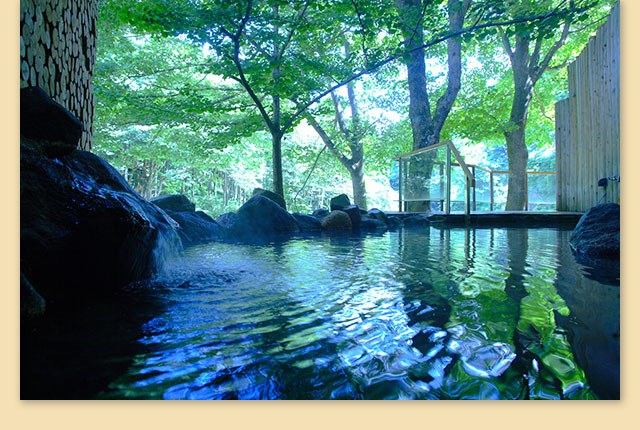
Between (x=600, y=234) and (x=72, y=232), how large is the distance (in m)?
4.61

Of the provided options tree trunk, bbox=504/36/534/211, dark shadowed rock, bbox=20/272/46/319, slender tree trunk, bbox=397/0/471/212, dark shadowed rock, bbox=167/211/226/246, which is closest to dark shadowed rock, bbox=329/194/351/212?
slender tree trunk, bbox=397/0/471/212

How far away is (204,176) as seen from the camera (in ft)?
69.1

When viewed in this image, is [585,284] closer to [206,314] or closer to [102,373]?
[206,314]

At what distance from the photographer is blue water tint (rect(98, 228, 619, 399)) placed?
3.56ft

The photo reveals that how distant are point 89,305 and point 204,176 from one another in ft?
66.5

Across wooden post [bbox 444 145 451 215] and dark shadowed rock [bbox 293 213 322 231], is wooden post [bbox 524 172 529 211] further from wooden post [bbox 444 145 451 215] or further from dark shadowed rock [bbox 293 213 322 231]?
dark shadowed rock [bbox 293 213 322 231]

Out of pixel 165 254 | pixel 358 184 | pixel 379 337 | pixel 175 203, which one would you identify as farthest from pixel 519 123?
pixel 379 337

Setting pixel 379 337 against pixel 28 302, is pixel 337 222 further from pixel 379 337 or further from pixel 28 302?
pixel 28 302

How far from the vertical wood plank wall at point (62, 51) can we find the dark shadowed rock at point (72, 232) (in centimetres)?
63

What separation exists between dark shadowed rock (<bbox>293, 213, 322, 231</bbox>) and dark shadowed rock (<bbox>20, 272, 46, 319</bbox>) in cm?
625

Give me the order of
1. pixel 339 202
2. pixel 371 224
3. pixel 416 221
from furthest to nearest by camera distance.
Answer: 1. pixel 339 202
2. pixel 416 221
3. pixel 371 224

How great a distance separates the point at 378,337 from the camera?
4.86 feet

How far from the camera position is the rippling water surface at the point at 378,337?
3.56 ft
